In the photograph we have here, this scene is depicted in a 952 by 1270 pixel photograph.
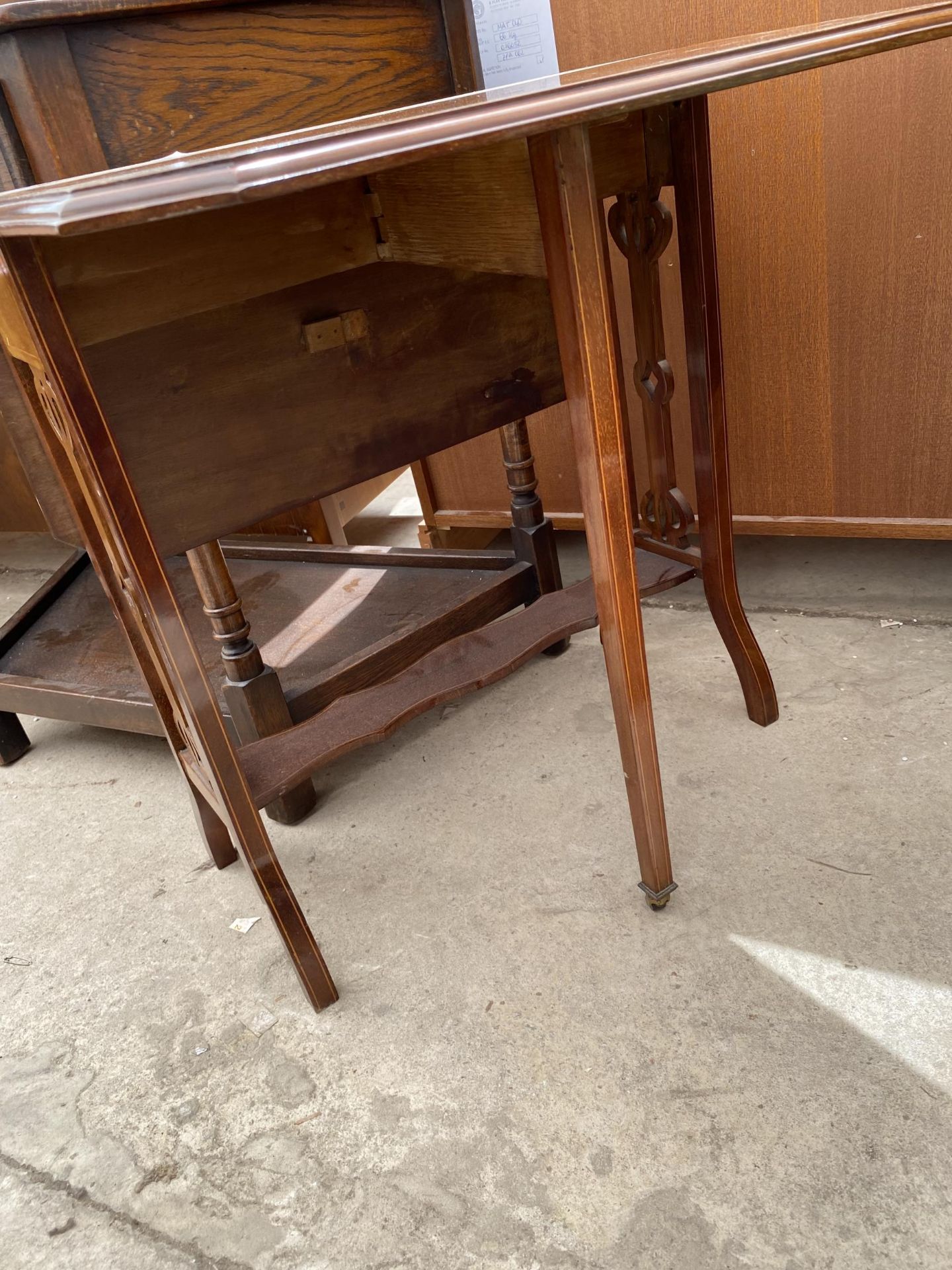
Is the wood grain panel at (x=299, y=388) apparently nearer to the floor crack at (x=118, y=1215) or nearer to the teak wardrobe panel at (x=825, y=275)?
the teak wardrobe panel at (x=825, y=275)

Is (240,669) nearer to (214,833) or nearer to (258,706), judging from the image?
(258,706)

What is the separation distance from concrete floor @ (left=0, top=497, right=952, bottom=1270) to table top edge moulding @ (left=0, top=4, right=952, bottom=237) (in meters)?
1.05

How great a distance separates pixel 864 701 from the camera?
1.82 meters

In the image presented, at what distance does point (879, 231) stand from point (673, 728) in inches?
38.1

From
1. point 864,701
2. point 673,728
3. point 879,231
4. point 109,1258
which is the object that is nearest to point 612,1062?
point 109,1258

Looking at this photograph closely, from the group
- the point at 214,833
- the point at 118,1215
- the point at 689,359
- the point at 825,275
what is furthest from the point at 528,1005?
the point at 825,275

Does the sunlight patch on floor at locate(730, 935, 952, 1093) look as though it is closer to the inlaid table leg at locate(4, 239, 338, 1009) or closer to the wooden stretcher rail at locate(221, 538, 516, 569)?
the inlaid table leg at locate(4, 239, 338, 1009)

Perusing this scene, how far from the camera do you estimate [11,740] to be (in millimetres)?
2250

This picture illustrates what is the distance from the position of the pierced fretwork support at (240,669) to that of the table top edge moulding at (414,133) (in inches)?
27.8

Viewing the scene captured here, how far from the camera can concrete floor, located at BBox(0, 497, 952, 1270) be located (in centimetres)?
109

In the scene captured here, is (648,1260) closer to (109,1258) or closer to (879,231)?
(109,1258)

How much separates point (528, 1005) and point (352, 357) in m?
0.95

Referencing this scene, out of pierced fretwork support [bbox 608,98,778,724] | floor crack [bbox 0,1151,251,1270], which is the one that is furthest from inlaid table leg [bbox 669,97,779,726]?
floor crack [bbox 0,1151,251,1270]

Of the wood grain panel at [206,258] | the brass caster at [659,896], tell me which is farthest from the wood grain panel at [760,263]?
the brass caster at [659,896]
